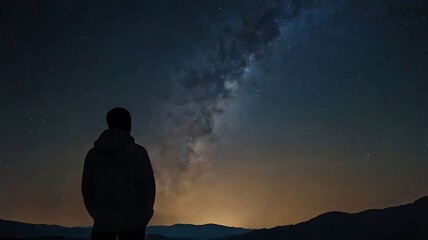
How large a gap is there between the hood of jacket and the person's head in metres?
0.04

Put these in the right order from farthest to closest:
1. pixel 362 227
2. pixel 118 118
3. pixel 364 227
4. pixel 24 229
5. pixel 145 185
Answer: pixel 24 229
pixel 362 227
pixel 364 227
pixel 118 118
pixel 145 185

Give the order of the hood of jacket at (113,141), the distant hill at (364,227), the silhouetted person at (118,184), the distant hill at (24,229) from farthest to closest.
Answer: the distant hill at (24,229)
the distant hill at (364,227)
the hood of jacket at (113,141)
the silhouetted person at (118,184)

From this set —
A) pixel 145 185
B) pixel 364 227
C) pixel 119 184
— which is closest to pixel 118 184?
pixel 119 184

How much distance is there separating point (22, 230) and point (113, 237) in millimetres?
191534

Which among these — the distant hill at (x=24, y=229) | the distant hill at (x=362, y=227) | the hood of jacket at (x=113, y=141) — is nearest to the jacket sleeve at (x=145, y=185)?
the hood of jacket at (x=113, y=141)

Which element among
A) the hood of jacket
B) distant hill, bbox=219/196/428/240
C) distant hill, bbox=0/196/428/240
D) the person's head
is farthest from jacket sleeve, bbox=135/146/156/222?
distant hill, bbox=219/196/428/240

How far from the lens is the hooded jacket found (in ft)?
9.46

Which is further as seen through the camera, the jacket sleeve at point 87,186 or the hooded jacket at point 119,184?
the jacket sleeve at point 87,186

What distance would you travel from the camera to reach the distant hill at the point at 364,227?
2906 inches

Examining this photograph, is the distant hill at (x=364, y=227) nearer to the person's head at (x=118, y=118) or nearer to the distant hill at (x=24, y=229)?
the person's head at (x=118, y=118)

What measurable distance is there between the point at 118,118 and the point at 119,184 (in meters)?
0.48

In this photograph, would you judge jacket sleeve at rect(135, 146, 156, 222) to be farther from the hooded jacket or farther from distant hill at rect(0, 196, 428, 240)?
distant hill at rect(0, 196, 428, 240)

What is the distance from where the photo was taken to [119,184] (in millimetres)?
2957

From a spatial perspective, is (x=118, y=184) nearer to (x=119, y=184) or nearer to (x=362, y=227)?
(x=119, y=184)
